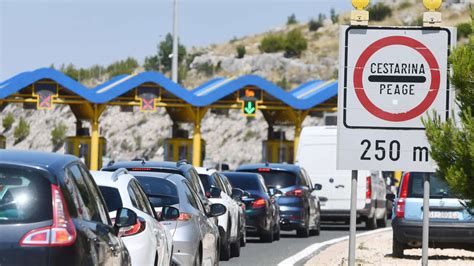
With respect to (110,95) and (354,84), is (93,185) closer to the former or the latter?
(354,84)

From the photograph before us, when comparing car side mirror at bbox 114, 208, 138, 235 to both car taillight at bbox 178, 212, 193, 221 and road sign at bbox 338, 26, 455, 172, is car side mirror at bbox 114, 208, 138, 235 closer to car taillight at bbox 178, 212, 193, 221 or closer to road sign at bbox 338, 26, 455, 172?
road sign at bbox 338, 26, 455, 172

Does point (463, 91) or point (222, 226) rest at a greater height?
point (463, 91)

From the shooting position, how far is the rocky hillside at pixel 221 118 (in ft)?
339

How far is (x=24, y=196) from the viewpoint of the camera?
8078 millimetres

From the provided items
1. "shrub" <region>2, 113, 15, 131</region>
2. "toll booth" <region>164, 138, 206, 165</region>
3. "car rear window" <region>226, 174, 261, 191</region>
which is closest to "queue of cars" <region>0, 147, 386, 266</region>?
"car rear window" <region>226, 174, 261, 191</region>

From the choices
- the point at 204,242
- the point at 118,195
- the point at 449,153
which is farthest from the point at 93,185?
the point at 204,242

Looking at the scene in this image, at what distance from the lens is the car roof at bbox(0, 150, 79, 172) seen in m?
8.30

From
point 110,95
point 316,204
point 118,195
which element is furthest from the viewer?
point 110,95

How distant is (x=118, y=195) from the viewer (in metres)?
12.3

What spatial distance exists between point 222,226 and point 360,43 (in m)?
8.47

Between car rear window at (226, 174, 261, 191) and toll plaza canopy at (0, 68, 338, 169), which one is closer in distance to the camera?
car rear window at (226, 174, 261, 191)

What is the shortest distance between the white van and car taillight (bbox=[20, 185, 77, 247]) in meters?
27.0

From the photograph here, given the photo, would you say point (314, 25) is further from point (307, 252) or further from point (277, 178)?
point (307, 252)

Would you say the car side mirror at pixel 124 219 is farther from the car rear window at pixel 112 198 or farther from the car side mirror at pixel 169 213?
the car side mirror at pixel 169 213
